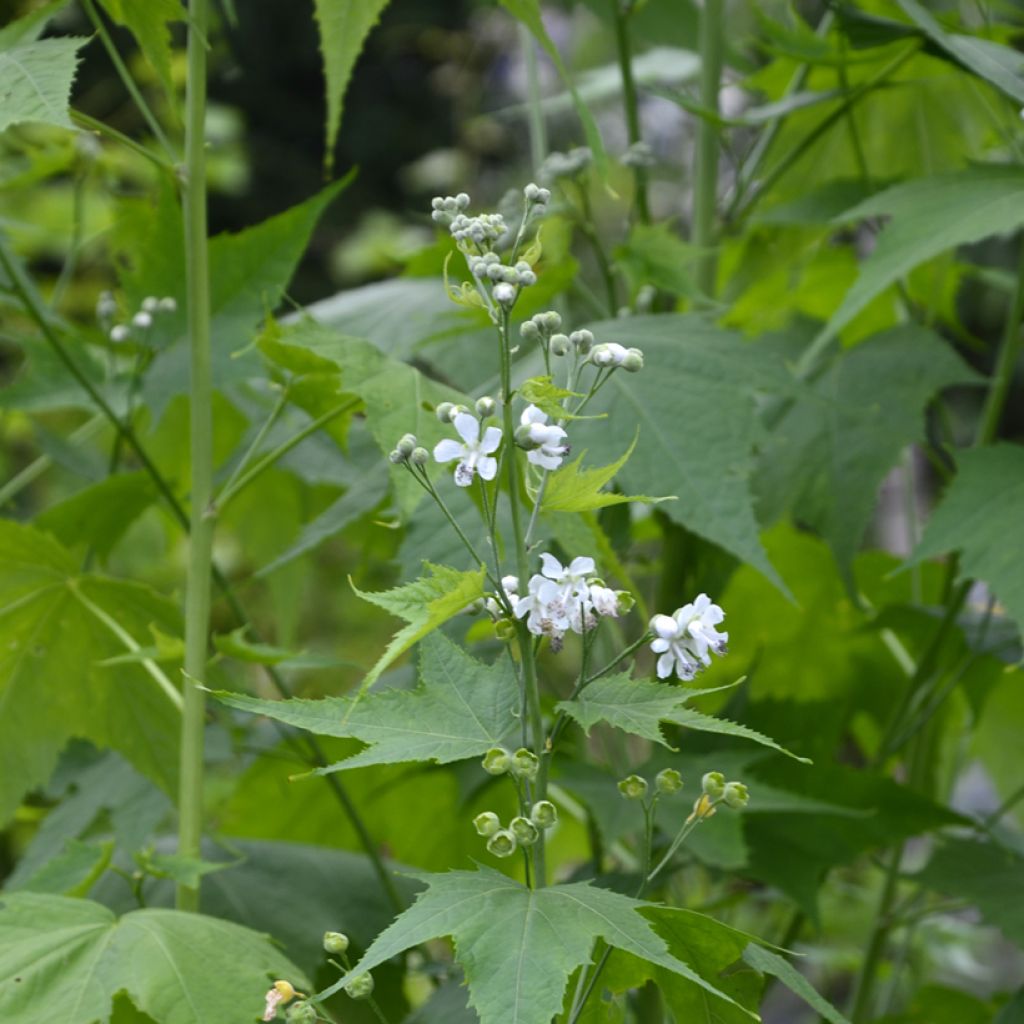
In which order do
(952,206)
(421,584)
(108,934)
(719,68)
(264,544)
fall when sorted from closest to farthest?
(421,584), (108,934), (952,206), (719,68), (264,544)

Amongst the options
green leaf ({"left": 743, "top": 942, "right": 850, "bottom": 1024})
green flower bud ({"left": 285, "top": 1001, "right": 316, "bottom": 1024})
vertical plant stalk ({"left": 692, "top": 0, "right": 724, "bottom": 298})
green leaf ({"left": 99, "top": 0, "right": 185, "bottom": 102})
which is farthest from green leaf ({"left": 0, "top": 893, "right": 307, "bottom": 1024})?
vertical plant stalk ({"left": 692, "top": 0, "right": 724, "bottom": 298})

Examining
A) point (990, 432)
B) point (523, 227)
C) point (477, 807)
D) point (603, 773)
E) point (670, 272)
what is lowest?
point (477, 807)

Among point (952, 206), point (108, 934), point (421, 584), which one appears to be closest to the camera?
point (421, 584)

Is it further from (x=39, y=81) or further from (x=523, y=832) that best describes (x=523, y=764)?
(x=39, y=81)

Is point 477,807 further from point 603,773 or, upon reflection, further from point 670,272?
point 670,272

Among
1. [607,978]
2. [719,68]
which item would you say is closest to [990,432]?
[719,68]

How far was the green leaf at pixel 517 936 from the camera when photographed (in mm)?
431

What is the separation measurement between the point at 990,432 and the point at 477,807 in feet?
1.61

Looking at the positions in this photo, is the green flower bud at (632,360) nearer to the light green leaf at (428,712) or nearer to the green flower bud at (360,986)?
the light green leaf at (428,712)

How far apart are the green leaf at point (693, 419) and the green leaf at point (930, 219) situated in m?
0.06

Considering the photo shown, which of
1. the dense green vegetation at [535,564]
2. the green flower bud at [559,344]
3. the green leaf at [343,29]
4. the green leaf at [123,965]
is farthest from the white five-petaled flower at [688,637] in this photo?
the green leaf at [343,29]

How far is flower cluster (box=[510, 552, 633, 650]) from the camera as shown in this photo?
0.48 meters

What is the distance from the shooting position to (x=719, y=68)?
96 centimetres

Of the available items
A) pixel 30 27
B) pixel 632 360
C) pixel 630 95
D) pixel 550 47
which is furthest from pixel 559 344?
pixel 630 95
